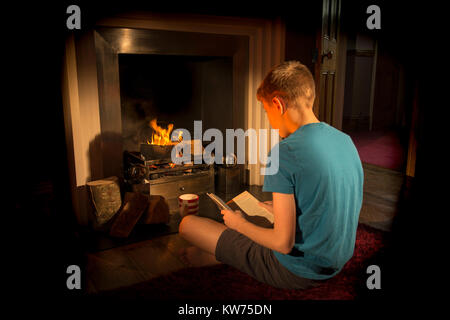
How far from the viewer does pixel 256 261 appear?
1351 mm

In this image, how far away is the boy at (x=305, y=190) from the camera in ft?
3.58

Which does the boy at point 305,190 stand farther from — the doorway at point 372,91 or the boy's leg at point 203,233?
the doorway at point 372,91

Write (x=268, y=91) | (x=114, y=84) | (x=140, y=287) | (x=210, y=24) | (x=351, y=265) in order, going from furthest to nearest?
1. (x=210, y=24)
2. (x=114, y=84)
3. (x=351, y=265)
4. (x=140, y=287)
5. (x=268, y=91)

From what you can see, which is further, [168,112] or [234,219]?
[168,112]

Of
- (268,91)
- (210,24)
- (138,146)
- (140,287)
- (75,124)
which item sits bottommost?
(140,287)

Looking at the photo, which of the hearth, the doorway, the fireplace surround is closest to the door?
the fireplace surround

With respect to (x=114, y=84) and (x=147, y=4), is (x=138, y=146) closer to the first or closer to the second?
(x=114, y=84)

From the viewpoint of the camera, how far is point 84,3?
6.82 ft

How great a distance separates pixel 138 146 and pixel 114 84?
71 cm

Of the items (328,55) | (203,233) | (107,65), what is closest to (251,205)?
(203,233)

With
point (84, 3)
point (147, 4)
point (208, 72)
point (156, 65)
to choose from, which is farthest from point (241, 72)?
point (84, 3)

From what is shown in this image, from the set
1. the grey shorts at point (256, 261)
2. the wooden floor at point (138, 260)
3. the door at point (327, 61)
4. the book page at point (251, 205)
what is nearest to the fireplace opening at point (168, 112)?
the wooden floor at point (138, 260)

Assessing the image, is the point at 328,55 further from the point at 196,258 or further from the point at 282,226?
the point at 282,226

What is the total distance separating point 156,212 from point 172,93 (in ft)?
3.78
